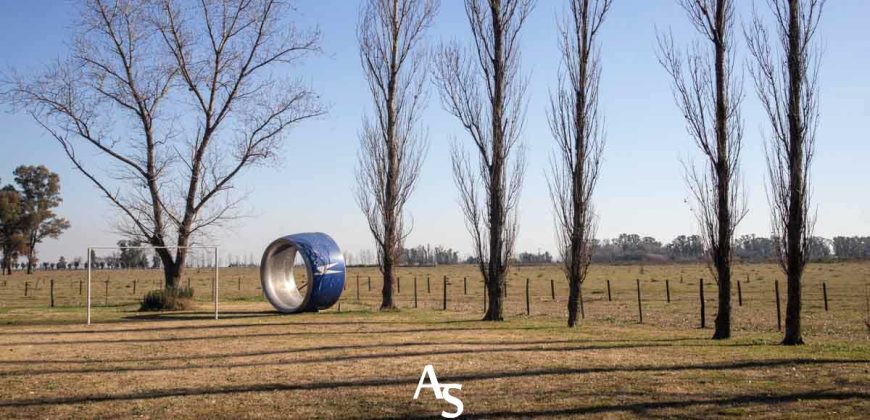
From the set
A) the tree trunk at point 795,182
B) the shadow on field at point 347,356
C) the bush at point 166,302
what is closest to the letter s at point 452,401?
the shadow on field at point 347,356

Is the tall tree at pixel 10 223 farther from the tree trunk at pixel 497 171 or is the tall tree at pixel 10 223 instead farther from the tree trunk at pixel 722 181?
the tree trunk at pixel 722 181

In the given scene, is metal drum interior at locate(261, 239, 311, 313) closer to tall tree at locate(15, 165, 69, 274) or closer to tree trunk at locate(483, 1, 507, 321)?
tree trunk at locate(483, 1, 507, 321)

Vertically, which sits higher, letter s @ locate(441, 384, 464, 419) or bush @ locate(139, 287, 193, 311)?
bush @ locate(139, 287, 193, 311)

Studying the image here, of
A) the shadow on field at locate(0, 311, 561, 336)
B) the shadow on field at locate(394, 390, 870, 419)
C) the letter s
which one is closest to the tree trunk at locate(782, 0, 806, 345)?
the shadow on field at locate(394, 390, 870, 419)

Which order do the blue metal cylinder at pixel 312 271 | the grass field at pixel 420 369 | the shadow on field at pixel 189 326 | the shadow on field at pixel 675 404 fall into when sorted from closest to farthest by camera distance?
the shadow on field at pixel 675 404 < the grass field at pixel 420 369 < the shadow on field at pixel 189 326 < the blue metal cylinder at pixel 312 271

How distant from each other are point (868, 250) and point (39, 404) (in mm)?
132982

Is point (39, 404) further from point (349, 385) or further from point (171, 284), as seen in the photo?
point (171, 284)

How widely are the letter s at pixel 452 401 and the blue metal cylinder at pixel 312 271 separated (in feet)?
46.4

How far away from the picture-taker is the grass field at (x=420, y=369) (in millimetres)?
8148

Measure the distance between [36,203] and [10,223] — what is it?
3.26m

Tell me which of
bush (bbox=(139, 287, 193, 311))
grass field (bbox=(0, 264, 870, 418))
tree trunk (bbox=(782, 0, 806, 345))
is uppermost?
tree trunk (bbox=(782, 0, 806, 345))

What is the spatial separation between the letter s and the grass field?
4.5 inches

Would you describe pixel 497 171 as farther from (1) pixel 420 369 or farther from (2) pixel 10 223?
(2) pixel 10 223

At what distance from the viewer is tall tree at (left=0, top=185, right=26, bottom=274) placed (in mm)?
71312
